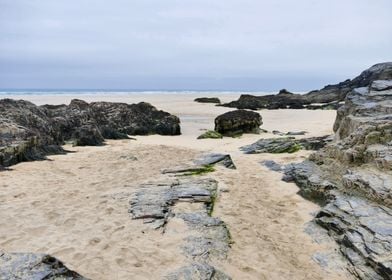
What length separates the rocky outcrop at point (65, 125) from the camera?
35.5 ft

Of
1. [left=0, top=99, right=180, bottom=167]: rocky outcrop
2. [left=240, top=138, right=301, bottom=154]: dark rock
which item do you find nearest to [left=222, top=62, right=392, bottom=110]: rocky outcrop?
[left=0, top=99, right=180, bottom=167]: rocky outcrop

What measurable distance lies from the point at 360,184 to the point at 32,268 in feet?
17.7

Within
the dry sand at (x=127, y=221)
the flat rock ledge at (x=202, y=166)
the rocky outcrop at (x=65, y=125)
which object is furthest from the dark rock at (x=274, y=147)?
the rocky outcrop at (x=65, y=125)

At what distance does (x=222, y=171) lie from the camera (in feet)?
32.1

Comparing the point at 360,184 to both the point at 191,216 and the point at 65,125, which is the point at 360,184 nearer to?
the point at 191,216

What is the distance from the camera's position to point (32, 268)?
395 centimetres

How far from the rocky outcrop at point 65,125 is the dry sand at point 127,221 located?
926 millimetres

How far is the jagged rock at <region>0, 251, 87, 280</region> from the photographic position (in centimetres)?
385

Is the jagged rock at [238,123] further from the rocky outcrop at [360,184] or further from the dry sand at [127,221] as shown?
the rocky outcrop at [360,184]

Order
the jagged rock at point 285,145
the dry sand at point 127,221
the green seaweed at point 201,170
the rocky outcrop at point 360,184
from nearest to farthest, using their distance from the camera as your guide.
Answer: the dry sand at point 127,221, the rocky outcrop at point 360,184, the green seaweed at point 201,170, the jagged rock at point 285,145

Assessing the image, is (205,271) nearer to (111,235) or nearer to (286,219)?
(111,235)

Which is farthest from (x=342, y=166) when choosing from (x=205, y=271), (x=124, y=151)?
(x=124, y=151)

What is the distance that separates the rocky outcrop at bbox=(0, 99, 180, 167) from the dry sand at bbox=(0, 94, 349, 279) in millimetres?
926

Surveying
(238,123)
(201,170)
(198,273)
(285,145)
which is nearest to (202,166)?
(201,170)
